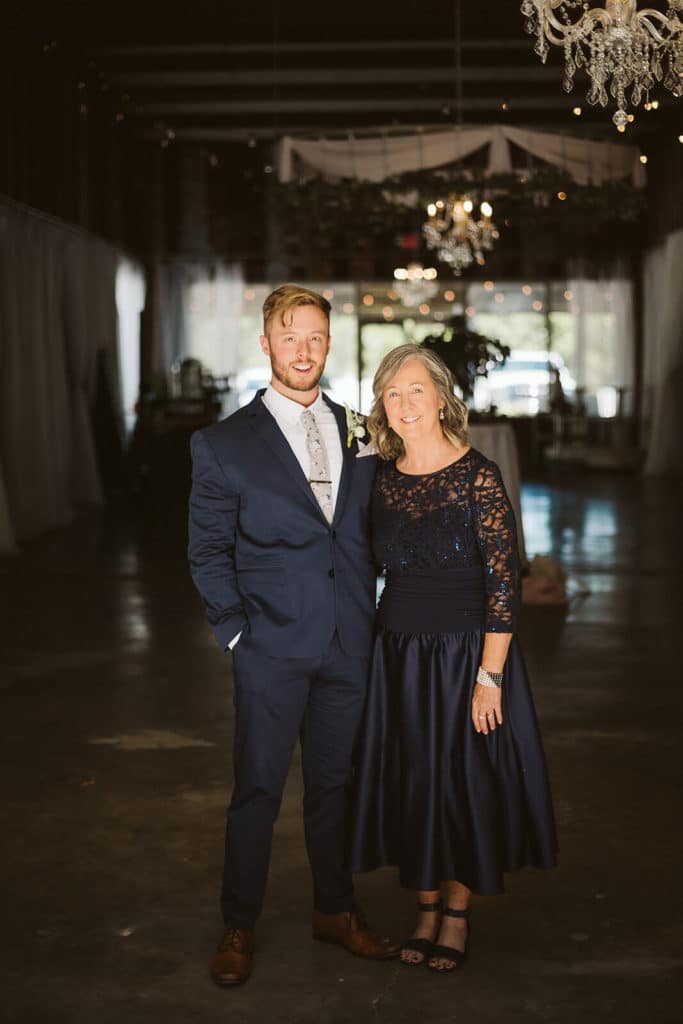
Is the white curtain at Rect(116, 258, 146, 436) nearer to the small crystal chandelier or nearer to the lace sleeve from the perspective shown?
the small crystal chandelier

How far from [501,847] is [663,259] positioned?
15945 mm

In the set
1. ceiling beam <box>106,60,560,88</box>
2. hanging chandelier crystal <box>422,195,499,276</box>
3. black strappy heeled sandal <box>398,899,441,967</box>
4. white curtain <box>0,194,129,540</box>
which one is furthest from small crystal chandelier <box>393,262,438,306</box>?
Answer: black strappy heeled sandal <box>398,899,441,967</box>

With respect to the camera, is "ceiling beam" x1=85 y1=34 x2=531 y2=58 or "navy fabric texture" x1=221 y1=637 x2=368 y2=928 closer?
"navy fabric texture" x1=221 y1=637 x2=368 y2=928

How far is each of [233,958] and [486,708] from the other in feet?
2.69

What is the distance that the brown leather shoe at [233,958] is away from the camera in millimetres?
3020

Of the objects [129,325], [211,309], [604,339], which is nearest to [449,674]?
[129,325]

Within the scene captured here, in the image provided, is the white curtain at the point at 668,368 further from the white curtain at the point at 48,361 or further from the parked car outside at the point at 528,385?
the white curtain at the point at 48,361

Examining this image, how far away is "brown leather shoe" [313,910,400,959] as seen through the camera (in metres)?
3.15

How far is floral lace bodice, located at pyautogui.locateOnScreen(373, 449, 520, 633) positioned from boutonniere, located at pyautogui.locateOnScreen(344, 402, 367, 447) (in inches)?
5.5

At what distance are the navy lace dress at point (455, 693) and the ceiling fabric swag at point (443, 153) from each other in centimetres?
Answer: 694

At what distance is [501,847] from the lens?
310 centimetres

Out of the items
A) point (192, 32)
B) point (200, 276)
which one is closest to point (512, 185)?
point (192, 32)

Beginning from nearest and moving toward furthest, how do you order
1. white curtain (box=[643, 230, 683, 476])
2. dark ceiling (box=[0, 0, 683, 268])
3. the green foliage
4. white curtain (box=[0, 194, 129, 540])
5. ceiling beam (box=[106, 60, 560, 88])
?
the green foliage
white curtain (box=[0, 194, 129, 540])
dark ceiling (box=[0, 0, 683, 268])
ceiling beam (box=[106, 60, 560, 88])
white curtain (box=[643, 230, 683, 476])

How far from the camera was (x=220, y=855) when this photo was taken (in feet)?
12.7
